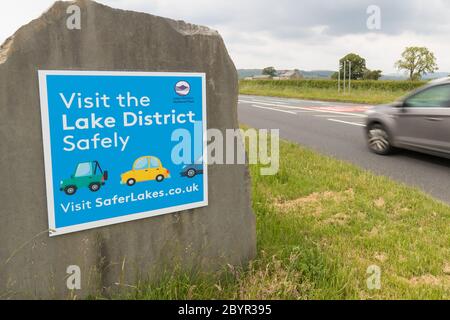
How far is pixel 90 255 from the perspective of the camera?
2.72m

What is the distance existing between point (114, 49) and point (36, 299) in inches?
66.3

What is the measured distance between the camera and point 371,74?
80188 mm

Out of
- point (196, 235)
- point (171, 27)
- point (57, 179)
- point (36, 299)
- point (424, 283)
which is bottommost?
point (424, 283)

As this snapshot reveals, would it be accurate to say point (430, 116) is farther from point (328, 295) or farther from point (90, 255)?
point (90, 255)

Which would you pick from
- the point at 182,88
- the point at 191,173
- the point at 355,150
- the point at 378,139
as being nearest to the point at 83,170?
the point at 191,173

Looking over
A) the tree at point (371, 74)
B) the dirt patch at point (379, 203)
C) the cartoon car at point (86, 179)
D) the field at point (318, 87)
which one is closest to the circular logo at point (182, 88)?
the cartoon car at point (86, 179)

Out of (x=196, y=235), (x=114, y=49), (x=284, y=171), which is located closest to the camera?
(x=114, y=49)

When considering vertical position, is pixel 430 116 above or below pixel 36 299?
above

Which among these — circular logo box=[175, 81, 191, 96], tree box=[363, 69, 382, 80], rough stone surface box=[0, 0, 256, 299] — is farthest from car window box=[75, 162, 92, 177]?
tree box=[363, 69, 382, 80]

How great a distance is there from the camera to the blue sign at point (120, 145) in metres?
2.52

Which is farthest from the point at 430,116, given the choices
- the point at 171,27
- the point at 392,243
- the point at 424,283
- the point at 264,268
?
the point at 171,27

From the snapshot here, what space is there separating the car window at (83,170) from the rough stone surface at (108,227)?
0.71 feet

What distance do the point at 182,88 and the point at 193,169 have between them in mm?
613

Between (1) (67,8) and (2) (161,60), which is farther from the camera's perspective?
(2) (161,60)
